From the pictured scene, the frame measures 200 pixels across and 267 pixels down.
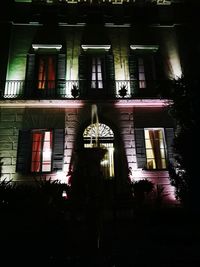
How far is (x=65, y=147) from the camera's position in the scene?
1149 centimetres

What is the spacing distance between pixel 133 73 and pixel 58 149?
19.9 feet

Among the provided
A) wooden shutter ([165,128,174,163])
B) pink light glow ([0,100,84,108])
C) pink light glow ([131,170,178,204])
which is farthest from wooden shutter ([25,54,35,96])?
wooden shutter ([165,128,174,163])

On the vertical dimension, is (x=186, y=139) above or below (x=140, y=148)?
below

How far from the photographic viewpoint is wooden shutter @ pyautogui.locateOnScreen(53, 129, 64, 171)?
1118 centimetres

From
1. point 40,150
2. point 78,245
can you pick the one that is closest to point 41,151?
point 40,150

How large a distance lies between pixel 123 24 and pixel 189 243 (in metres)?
12.9

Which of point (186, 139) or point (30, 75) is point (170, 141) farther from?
point (30, 75)

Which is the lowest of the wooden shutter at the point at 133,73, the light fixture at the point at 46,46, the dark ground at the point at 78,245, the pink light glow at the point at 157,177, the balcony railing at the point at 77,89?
the dark ground at the point at 78,245

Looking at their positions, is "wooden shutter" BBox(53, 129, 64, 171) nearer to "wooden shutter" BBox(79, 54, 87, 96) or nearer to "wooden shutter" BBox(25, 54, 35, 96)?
"wooden shutter" BBox(79, 54, 87, 96)

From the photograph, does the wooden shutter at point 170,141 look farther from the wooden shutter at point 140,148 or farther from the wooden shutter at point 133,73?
the wooden shutter at point 133,73

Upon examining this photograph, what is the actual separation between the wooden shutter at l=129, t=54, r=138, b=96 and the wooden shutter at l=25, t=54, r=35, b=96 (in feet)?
17.7

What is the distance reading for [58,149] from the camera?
11391mm

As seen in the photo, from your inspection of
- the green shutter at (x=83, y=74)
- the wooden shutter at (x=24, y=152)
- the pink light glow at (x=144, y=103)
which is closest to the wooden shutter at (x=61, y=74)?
the green shutter at (x=83, y=74)

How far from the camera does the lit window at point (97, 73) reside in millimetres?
13000
